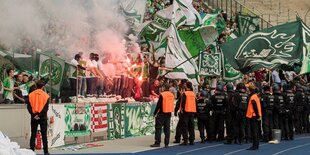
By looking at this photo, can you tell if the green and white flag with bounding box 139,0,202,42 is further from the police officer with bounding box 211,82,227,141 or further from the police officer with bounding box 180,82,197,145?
the police officer with bounding box 180,82,197,145

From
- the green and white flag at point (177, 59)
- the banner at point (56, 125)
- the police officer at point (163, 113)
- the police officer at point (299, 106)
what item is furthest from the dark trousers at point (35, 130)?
the police officer at point (299, 106)

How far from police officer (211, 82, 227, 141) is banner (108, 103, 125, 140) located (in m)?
3.04

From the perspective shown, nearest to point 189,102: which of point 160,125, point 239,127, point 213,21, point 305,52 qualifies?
point 160,125

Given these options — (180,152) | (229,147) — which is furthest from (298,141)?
(180,152)

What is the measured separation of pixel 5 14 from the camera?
18.9m

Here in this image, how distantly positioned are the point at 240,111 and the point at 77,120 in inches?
194

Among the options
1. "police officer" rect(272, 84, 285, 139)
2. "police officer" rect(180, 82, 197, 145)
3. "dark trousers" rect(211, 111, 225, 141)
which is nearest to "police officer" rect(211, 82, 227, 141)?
"dark trousers" rect(211, 111, 225, 141)

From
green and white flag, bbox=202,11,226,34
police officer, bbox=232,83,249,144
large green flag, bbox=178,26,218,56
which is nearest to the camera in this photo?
police officer, bbox=232,83,249,144

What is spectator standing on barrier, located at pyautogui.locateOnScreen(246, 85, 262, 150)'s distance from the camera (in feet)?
59.0

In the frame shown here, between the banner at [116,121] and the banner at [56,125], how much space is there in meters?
2.59

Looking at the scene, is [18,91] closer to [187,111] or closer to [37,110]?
[37,110]

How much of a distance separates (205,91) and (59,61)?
16.2 feet

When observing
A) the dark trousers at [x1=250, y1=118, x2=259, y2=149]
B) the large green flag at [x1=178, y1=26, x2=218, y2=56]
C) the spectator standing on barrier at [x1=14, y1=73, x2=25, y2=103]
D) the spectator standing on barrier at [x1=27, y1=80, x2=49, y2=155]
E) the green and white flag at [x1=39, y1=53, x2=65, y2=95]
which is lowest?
the dark trousers at [x1=250, y1=118, x2=259, y2=149]

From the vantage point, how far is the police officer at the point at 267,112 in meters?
20.5
